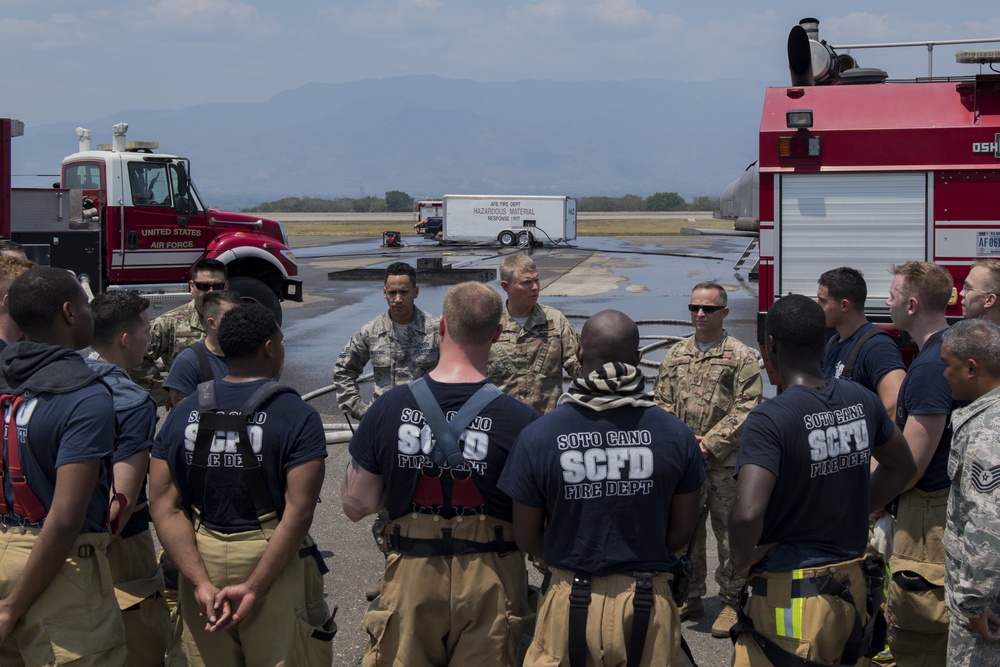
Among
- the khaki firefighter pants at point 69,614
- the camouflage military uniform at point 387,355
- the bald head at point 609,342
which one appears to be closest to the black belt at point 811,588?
the bald head at point 609,342

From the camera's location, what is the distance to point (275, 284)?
17.1 metres

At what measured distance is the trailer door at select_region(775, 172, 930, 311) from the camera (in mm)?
7930

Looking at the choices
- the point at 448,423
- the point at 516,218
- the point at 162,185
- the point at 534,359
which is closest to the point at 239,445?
the point at 448,423

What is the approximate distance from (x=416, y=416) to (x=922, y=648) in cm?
254

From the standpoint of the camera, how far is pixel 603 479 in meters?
3.32

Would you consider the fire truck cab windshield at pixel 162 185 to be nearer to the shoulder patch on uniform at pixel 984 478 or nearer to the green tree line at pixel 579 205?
the shoulder patch on uniform at pixel 984 478

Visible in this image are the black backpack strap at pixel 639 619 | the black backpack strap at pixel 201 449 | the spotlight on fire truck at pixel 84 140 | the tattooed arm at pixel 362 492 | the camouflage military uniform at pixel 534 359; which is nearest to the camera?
the black backpack strap at pixel 639 619

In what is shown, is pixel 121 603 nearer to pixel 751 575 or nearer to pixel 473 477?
pixel 473 477

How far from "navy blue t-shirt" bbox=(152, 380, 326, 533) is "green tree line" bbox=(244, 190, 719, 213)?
353ft

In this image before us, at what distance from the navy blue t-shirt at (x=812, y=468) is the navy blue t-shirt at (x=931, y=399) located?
2.60ft

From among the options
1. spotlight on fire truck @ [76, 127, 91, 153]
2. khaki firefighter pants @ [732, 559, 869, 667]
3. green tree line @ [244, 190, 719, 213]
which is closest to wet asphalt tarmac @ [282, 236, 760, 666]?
khaki firefighter pants @ [732, 559, 869, 667]

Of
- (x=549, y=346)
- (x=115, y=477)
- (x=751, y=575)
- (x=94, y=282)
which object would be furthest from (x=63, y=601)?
(x=94, y=282)

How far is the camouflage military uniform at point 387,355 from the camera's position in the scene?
237 inches

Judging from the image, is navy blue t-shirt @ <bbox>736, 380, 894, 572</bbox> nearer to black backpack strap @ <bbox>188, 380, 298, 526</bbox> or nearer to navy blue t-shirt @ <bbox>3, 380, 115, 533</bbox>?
black backpack strap @ <bbox>188, 380, 298, 526</bbox>
